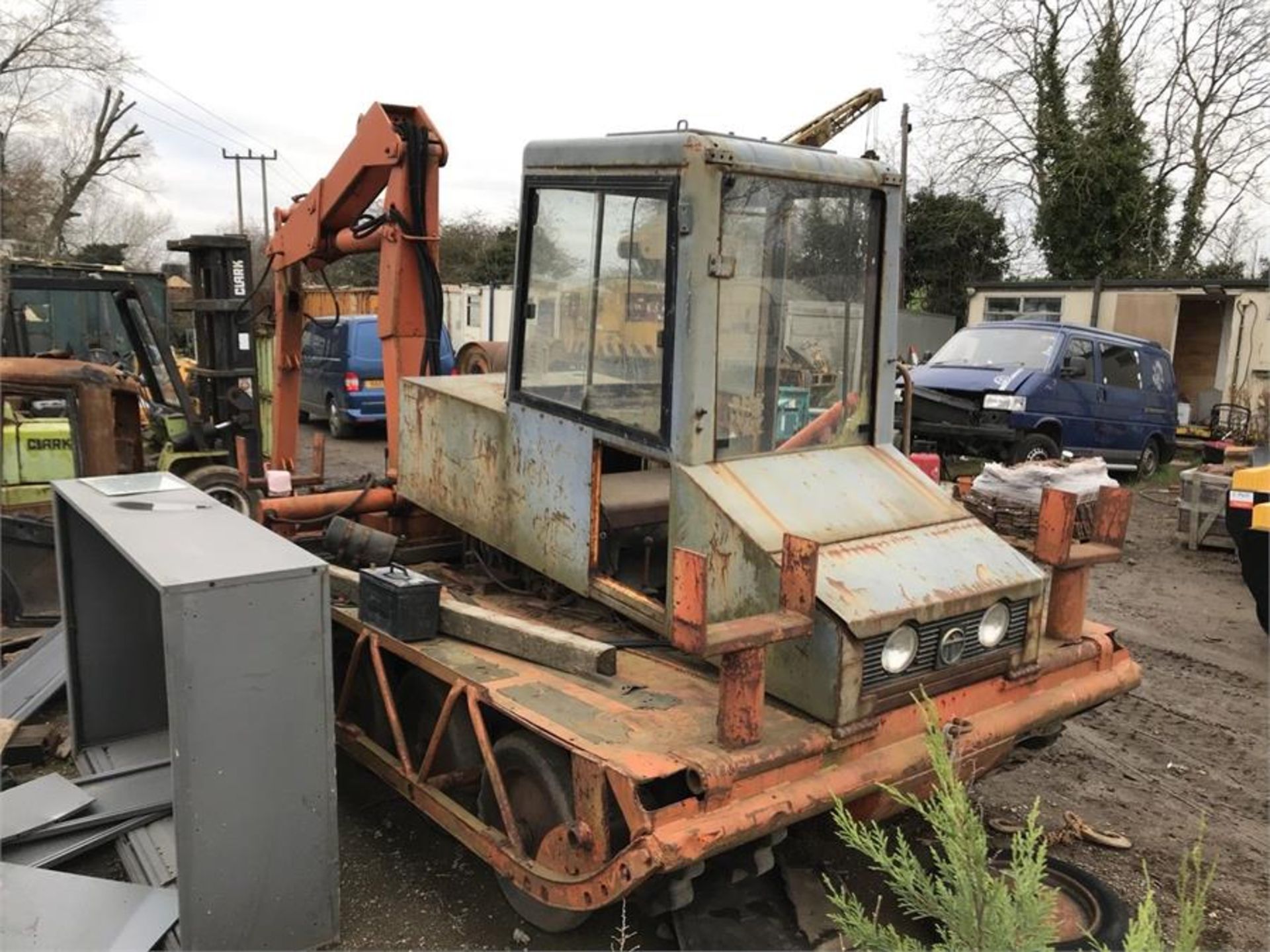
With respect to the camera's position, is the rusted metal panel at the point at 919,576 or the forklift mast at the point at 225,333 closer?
the rusted metal panel at the point at 919,576

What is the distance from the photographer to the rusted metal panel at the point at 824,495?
133 inches

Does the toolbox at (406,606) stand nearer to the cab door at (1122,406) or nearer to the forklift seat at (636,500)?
the forklift seat at (636,500)

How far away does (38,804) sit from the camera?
403 cm

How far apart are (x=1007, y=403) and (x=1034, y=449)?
63 cm

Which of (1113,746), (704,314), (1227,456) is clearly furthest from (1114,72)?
(704,314)

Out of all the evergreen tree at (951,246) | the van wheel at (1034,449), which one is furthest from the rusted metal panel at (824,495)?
the evergreen tree at (951,246)

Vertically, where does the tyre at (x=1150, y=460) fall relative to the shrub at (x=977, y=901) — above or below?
below

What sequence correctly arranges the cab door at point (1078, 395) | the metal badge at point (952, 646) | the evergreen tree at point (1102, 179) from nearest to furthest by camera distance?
the metal badge at point (952, 646), the cab door at point (1078, 395), the evergreen tree at point (1102, 179)

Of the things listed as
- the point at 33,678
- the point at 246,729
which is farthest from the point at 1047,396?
the point at 246,729

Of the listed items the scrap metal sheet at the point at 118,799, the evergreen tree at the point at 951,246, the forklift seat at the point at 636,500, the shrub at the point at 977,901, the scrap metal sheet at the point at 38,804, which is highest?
the evergreen tree at the point at 951,246

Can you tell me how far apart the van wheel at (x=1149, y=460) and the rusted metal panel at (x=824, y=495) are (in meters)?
11.1

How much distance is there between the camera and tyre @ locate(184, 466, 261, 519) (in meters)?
6.30

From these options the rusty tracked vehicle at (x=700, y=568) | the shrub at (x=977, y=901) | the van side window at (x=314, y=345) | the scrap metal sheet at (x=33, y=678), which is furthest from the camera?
the van side window at (x=314, y=345)

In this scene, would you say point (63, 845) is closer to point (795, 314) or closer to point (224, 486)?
point (224, 486)
